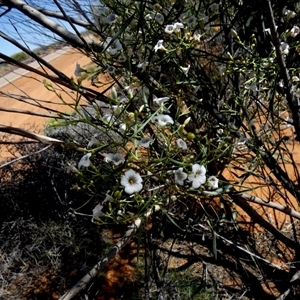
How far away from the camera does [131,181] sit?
1324 mm

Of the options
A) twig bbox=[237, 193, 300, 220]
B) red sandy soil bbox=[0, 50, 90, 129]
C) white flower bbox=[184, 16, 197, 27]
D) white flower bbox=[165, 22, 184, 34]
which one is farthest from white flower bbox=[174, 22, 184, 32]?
red sandy soil bbox=[0, 50, 90, 129]


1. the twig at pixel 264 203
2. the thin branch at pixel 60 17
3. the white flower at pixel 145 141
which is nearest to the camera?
the white flower at pixel 145 141

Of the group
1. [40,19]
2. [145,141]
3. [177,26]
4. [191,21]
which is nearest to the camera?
[145,141]

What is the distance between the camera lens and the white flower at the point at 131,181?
1.31m

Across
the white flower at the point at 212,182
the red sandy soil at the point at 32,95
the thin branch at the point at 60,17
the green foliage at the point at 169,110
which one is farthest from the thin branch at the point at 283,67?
the red sandy soil at the point at 32,95

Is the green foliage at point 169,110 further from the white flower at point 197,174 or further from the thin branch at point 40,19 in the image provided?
the thin branch at point 40,19

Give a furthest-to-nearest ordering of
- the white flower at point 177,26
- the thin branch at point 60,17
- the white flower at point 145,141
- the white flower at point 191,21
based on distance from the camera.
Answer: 1. the thin branch at point 60,17
2. the white flower at point 191,21
3. the white flower at point 177,26
4. the white flower at point 145,141

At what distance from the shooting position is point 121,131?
136 cm

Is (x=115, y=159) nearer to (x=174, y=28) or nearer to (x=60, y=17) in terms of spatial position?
(x=174, y=28)

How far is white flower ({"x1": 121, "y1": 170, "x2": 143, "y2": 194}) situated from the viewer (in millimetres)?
1306

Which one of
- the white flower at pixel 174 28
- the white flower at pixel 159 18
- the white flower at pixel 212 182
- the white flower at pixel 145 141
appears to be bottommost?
the white flower at pixel 212 182

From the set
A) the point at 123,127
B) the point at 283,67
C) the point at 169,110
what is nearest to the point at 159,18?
the point at 169,110

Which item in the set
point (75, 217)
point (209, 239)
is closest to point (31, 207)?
point (75, 217)

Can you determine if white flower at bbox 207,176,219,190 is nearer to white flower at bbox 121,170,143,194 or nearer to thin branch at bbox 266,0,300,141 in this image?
white flower at bbox 121,170,143,194
